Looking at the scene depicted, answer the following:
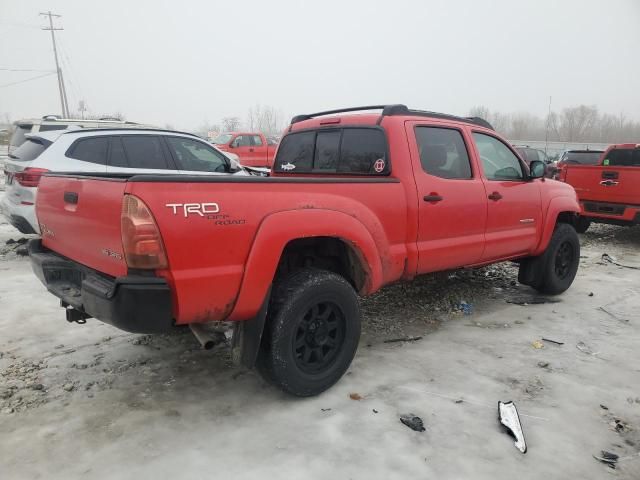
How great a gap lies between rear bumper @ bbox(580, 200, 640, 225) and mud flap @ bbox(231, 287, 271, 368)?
25.6ft

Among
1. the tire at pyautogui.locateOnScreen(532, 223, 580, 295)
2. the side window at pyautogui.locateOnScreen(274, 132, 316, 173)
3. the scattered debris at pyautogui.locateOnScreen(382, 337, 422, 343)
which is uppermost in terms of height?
the side window at pyautogui.locateOnScreen(274, 132, 316, 173)

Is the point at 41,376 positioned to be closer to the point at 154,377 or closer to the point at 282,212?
the point at 154,377

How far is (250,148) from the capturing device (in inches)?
603

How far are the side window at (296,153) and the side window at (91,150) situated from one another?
9.28ft

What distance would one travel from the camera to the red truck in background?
49.7 feet

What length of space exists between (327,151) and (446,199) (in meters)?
1.15

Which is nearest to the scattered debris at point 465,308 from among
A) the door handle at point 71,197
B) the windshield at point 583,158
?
the door handle at point 71,197

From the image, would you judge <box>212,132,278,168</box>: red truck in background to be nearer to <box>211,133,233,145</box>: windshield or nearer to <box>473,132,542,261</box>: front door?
<box>211,133,233,145</box>: windshield

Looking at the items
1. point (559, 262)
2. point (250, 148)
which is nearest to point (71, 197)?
point (559, 262)

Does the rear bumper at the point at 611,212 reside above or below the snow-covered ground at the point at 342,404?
above

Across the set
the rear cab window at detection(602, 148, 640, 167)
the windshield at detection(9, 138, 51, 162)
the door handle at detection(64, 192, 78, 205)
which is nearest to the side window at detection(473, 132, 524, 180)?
the door handle at detection(64, 192, 78, 205)

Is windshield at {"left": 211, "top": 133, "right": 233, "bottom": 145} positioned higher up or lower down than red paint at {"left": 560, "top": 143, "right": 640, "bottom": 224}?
higher up

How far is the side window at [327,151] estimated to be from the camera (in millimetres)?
4086

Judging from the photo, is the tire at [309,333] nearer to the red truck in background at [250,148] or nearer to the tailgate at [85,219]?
the tailgate at [85,219]
